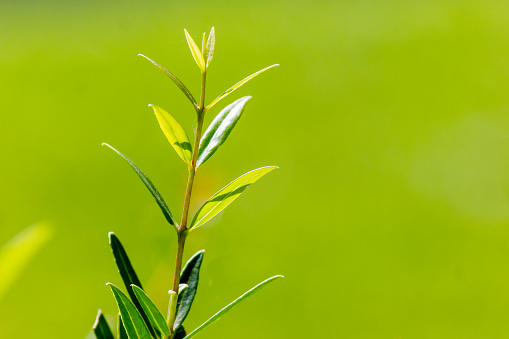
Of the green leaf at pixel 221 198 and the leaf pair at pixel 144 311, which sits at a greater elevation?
the green leaf at pixel 221 198

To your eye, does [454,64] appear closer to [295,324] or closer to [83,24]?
[295,324]

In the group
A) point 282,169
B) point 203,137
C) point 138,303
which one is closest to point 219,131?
point 203,137

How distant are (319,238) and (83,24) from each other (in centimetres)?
134

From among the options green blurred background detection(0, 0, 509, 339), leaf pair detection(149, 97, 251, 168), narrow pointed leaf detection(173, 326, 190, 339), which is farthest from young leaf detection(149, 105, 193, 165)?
green blurred background detection(0, 0, 509, 339)

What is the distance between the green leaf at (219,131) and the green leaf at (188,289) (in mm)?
68

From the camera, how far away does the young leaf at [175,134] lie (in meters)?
0.30

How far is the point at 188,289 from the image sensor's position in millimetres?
313

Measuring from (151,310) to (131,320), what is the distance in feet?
0.06

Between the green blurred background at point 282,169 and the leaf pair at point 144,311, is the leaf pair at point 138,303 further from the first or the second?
the green blurred background at point 282,169

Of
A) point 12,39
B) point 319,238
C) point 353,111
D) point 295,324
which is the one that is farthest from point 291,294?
point 12,39

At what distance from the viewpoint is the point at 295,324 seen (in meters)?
1.45

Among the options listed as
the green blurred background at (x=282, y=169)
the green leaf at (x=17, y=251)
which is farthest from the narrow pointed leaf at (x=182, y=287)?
the green blurred background at (x=282, y=169)

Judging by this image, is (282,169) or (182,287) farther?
(282,169)

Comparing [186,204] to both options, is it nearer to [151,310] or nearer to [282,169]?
[151,310]
